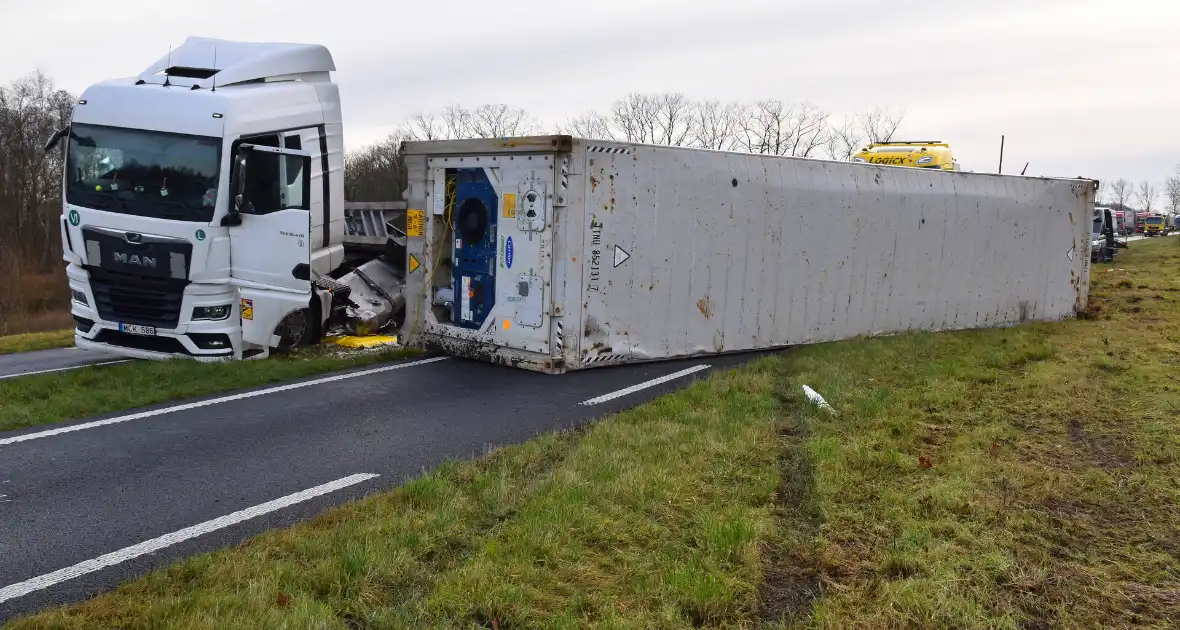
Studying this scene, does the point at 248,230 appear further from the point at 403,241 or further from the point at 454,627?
the point at 454,627

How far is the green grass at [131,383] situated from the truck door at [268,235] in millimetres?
641

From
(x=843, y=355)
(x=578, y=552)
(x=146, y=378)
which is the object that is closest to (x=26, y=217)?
(x=146, y=378)

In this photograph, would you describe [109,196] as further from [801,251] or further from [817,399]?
[801,251]

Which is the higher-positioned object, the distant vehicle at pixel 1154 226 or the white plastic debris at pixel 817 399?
the distant vehicle at pixel 1154 226

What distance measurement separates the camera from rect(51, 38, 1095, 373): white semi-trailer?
9.33 m

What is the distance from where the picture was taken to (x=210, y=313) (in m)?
9.55

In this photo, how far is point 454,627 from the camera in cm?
341

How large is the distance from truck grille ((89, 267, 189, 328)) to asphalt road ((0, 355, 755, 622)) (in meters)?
1.95

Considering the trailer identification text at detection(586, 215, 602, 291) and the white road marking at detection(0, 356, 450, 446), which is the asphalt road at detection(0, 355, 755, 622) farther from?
the trailer identification text at detection(586, 215, 602, 291)

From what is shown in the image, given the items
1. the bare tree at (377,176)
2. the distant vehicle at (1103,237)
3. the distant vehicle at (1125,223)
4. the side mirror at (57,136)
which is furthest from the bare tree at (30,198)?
the distant vehicle at (1125,223)

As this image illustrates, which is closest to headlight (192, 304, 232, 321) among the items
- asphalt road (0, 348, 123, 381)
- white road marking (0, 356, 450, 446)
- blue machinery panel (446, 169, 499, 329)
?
white road marking (0, 356, 450, 446)

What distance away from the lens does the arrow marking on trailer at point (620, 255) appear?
370 inches

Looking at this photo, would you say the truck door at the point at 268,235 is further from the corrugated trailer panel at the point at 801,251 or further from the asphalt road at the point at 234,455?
the corrugated trailer panel at the point at 801,251

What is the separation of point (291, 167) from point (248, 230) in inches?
38.7
